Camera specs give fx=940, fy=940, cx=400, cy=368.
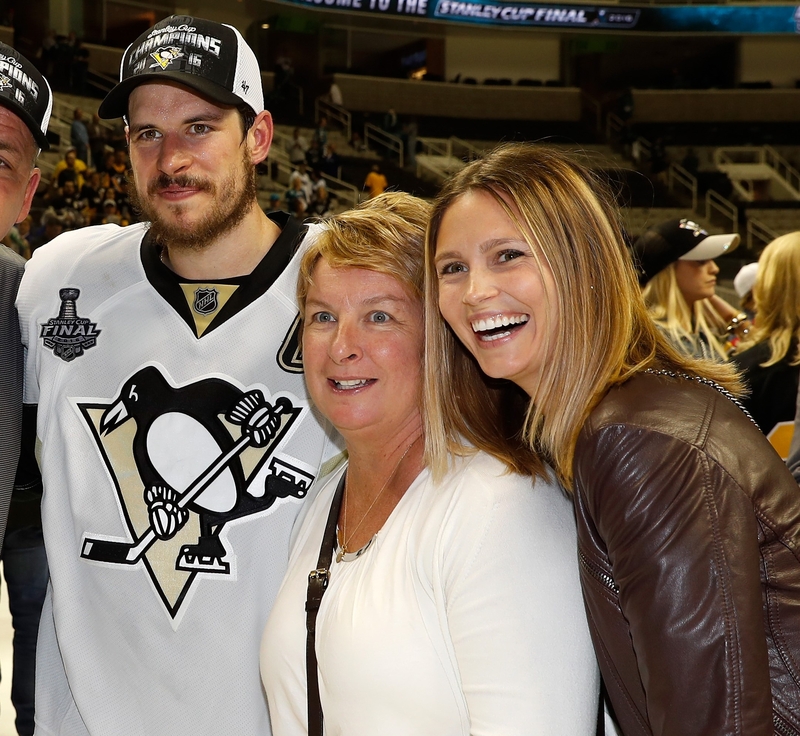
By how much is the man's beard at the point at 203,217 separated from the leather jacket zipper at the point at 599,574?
109 cm

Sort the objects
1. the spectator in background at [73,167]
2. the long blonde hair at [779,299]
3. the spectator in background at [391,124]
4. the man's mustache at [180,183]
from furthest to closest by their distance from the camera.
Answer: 1. the spectator in background at [391,124]
2. the spectator in background at [73,167]
3. the long blonde hair at [779,299]
4. the man's mustache at [180,183]

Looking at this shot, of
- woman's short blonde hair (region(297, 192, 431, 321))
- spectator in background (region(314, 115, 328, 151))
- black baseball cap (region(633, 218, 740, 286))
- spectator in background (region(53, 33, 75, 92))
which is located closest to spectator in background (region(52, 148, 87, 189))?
spectator in background (region(53, 33, 75, 92))

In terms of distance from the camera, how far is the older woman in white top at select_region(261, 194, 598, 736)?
4.24 feet

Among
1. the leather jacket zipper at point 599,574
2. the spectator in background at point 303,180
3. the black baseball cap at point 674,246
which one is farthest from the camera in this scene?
the spectator in background at point 303,180

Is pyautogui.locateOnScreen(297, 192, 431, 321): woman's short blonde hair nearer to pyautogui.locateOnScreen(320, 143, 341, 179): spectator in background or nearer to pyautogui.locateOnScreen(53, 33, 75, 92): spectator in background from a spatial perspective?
pyautogui.locateOnScreen(53, 33, 75, 92): spectator in background

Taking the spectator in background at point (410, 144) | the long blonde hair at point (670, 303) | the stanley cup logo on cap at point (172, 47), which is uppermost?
the spectator in background at point (410, 144)

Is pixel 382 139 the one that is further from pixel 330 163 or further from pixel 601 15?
pixel 601 15

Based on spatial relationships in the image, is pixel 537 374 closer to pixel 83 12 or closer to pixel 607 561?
pixel 607 561

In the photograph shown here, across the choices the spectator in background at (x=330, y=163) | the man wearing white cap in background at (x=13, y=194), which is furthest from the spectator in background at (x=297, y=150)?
the man wearing white cap in background at (x=13, y=194)

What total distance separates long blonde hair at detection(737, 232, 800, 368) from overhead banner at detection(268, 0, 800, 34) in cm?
1661

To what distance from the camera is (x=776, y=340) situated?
3584 mm

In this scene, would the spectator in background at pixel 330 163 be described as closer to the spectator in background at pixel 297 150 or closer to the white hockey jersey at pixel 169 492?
the spectator in background at pixel 297 150

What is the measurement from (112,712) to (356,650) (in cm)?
77

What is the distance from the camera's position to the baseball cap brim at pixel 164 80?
1.95 metres
